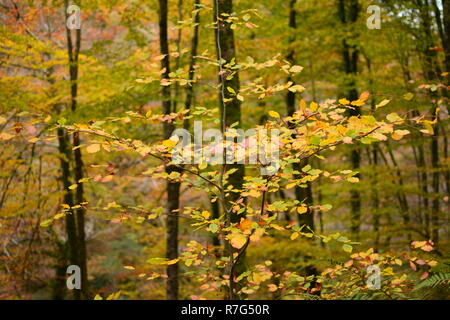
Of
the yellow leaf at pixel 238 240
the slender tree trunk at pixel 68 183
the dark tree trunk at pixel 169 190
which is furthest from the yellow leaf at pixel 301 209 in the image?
the slender tree trunk at pixel 68 183

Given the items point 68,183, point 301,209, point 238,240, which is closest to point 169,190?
point 68,183

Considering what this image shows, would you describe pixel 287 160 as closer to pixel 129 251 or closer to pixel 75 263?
pixel 75 263

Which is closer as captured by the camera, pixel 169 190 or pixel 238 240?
pixel 238 240

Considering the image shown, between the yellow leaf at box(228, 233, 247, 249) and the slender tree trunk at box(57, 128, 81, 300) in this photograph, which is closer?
the yellow leaf at box(228, 233, 247, 249)

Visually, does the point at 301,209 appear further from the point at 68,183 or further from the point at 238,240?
the point at 68,183

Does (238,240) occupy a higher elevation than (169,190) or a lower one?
lower

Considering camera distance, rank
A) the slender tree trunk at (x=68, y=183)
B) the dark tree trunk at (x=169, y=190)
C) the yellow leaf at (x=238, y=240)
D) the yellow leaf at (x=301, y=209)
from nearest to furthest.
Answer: the yellow leaf at (x=238, y=240)
the yellow leaf at (x=301, y=209)
the dark tree trunk at (x=169, y=190)
the slender tree trunk at (x=68, y=183)

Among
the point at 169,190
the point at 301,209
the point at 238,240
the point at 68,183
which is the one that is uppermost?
the point at 68,183

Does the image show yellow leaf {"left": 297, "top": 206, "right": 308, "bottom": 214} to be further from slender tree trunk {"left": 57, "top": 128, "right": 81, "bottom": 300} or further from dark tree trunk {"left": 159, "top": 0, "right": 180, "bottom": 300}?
slender tree trunk {"left": 57, "top": 128, "right": 81, "bottom": 300}

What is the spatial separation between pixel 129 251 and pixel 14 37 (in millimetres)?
11787

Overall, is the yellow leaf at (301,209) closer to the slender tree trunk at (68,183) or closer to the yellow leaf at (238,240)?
the yellow leaf at (238,240)

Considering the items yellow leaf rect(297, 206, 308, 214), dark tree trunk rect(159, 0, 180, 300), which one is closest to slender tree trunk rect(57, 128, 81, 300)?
dark tree trunk rect(159, 0, 180, 300)

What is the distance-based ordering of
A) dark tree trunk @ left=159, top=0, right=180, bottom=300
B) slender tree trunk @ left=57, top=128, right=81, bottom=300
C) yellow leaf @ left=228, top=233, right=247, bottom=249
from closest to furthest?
yellow leaf @ left=228, top=233, right=247, bottom=249, dark tree trunk @ left=159, top=0, right=180, bottom=300, slender tree trunk @ left=57, top=128, right=81, bottom=300

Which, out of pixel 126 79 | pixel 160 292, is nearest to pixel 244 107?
pixel 126 79
